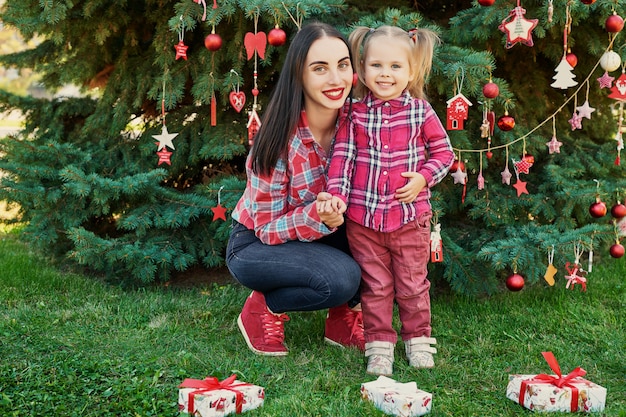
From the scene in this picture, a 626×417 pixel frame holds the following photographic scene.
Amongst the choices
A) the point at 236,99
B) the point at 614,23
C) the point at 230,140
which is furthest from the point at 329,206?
the point at 614,23

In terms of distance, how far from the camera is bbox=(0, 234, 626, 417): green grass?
2.51 metres

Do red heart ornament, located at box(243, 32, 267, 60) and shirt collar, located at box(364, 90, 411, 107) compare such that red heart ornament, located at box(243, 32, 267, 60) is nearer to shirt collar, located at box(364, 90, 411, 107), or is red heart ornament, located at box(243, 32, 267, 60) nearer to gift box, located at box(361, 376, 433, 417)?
shirt collar, located at box(364, 90, 411, 107)

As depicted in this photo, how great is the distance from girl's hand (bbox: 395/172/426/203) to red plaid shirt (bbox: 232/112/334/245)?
0.32 meters

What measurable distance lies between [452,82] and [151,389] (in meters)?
1.85

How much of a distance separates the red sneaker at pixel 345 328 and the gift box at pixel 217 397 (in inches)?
27.0

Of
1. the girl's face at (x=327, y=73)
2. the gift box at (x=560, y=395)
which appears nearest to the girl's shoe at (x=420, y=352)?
the gift box at (x=560, y=395)

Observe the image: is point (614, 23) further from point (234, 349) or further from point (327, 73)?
point (234, 349)

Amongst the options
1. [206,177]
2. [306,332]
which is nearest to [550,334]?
Answer: [306,332]

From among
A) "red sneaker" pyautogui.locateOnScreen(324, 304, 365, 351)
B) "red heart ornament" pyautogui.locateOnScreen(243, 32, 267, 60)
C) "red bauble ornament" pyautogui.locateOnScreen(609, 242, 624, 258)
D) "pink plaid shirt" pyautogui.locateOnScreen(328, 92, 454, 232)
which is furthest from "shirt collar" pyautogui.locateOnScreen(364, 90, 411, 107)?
"red bauble ornament" pyautogui.locateOnScreen(609, 242, 624, 258)

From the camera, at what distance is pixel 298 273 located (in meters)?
2.83

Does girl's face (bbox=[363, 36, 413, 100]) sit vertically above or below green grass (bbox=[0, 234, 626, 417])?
above

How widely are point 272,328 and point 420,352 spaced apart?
0.64m

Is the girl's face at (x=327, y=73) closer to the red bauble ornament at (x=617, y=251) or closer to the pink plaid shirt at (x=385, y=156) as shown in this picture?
the pink plaid shirt at (x=385, y=156)

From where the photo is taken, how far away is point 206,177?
164 inches
